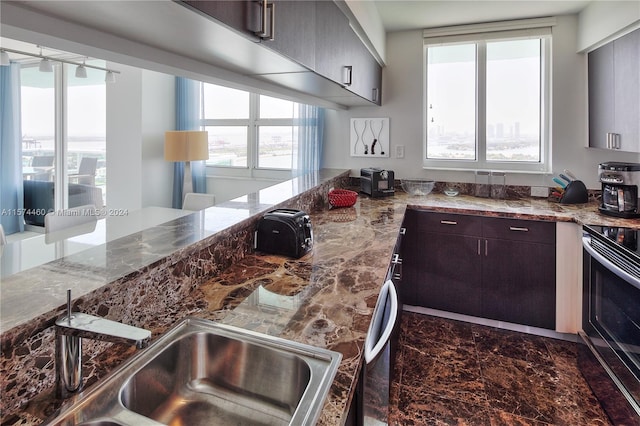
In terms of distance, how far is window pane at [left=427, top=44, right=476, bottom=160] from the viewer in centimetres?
326

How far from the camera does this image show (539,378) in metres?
2.11

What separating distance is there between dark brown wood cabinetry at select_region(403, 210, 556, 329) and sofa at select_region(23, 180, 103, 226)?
4193mm

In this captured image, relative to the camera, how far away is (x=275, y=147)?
14.0 ft

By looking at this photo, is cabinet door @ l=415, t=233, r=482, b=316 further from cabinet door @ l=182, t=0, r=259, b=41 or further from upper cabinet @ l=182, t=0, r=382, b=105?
cabinet door @ l=182, t=0, r=259, b=41

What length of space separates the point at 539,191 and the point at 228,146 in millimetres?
3383

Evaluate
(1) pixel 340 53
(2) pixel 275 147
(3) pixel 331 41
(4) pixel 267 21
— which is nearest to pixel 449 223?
(1) pixel 340 53

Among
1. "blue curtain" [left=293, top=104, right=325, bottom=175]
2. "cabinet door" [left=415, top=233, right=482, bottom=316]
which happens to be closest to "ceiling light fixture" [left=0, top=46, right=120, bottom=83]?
"blue curtain" [left=293, top=104, right=325, bottom=175]

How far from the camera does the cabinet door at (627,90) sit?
212cm

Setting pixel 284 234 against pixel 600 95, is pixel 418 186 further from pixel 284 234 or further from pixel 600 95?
pixel 284 234

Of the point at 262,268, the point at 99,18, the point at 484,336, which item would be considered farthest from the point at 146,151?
the point at 484,336

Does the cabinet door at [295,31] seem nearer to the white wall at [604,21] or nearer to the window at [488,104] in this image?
the white wall at [604,21]

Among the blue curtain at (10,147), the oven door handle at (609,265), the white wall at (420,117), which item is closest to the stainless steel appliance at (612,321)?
the oven door handle at (609,265)

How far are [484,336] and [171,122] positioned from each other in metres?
4.02

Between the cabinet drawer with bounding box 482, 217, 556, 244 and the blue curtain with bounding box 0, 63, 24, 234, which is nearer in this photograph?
the cabinet drawer with bounding box 482, 217, 556, 244
